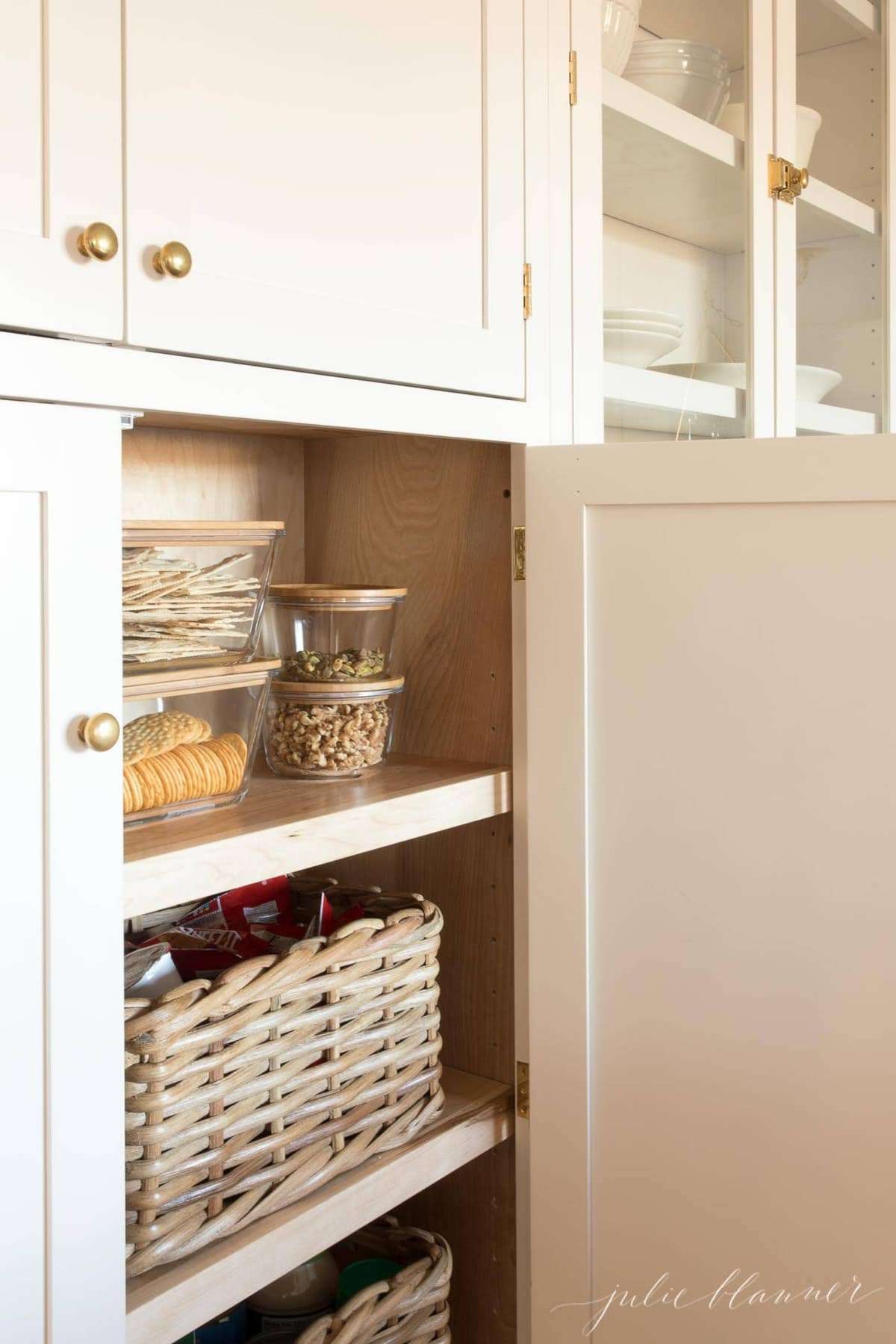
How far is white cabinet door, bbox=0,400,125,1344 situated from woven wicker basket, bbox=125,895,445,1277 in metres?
0.09

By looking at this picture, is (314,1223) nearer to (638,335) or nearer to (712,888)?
(712,888)

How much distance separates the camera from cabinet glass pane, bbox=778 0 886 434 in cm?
151

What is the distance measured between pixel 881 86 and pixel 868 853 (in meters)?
1.25

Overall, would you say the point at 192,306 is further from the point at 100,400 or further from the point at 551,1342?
the point at 551,1342

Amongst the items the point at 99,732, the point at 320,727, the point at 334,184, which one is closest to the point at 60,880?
the point at 99,732

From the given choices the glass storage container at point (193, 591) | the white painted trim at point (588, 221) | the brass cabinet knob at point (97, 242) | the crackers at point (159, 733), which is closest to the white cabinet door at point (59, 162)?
the brass cabinet knob at point (97, 242)

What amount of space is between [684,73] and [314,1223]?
122cm

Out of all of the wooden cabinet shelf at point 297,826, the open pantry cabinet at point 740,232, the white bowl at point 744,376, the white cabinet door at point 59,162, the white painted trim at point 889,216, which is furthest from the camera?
the white painted trim at point 889,216

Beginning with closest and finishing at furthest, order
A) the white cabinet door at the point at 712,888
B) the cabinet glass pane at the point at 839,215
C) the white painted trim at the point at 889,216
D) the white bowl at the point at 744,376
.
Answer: the white cabinet door at the point at 712,888, the white bowl at the point at 744,376, the cabinet glass pane at the point at 839,215, the white painted trim at the point at 889,216

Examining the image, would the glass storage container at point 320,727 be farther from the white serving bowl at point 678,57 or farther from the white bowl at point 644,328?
the white serving bowl at point 678,57

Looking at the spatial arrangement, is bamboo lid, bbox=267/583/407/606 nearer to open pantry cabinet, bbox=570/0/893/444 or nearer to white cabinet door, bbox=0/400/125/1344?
open pantry cabinet, bbox=570/0/893/444

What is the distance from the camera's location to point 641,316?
4.20 feet

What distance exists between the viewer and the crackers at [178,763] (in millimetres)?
918

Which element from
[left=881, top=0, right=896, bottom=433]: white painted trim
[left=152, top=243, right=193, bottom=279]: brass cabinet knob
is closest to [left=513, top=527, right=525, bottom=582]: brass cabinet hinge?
[left=152, top=243, right=193, bottom=279]: brass cabinet knob
